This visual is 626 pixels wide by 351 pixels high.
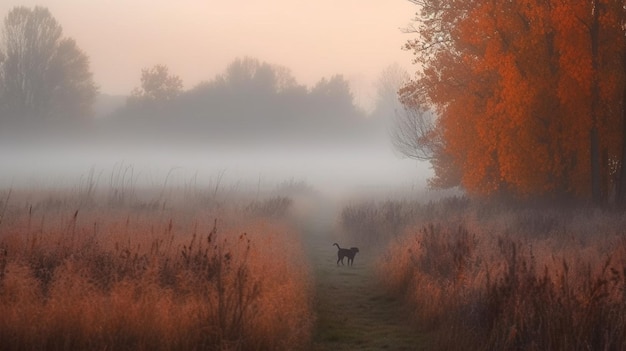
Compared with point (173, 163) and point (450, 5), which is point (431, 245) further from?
point (173, 163)

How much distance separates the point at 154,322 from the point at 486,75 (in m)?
15.1

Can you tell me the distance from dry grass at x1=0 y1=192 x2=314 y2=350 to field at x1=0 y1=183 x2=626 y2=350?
0.07 feet

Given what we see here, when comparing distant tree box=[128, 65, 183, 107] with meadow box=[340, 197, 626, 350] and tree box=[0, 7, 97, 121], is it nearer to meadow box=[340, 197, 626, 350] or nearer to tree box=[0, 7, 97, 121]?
tree box=[0, 7, 97, 121]

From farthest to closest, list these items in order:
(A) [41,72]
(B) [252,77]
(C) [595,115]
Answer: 1. (B) [252,77]
2. (A) [41,72]
3. (C) [595,115]

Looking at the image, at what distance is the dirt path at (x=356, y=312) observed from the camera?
25.2 feet

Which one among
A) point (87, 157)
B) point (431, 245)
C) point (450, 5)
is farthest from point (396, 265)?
point (87, 157)

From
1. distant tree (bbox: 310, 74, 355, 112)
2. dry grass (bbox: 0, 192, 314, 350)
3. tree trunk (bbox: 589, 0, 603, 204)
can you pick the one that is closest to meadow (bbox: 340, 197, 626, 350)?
tree trunk (bbox: 589, 0, 603, 204)

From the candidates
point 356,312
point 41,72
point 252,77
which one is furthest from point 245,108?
point 356,312

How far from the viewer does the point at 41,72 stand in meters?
45.3

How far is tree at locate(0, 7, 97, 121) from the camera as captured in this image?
146 ft

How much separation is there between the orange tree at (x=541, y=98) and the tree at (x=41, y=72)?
36107 mm

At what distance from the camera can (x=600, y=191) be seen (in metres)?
17.3

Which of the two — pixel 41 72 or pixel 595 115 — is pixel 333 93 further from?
pixel 595 115

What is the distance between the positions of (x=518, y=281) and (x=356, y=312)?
2.93 m
